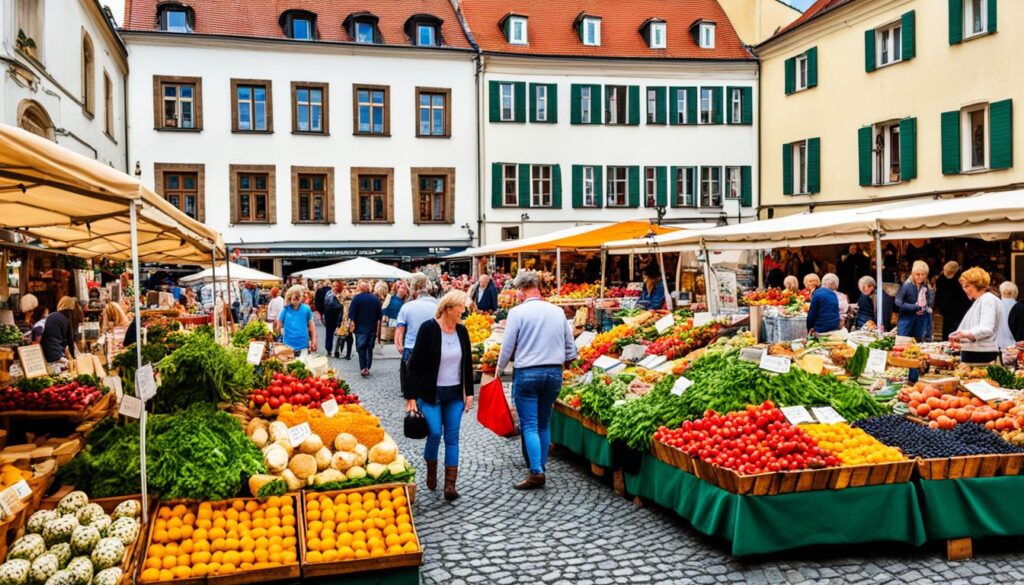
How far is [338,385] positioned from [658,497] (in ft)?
9.84

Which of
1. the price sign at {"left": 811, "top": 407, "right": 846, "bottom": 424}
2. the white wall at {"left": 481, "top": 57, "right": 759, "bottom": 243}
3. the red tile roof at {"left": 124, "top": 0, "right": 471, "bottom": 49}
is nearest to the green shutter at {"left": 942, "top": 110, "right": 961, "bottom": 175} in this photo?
the white wall at {"left": 481, "top": 57, "right": 759, "bottom": 243}

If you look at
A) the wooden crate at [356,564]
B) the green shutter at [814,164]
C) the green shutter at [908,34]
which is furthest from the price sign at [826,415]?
the green shutter at [814,164]

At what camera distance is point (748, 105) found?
92.6ft

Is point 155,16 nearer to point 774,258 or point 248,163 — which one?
point 248,163

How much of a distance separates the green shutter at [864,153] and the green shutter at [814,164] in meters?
1.86

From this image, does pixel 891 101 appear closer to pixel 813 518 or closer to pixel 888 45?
pixel 888 45

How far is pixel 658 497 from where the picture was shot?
5.71 m

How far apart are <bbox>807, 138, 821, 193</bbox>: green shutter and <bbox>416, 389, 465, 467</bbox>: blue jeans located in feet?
67.3

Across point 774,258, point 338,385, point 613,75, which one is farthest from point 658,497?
point 613,75

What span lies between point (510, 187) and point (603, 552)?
23369mm

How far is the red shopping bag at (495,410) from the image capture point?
712cm

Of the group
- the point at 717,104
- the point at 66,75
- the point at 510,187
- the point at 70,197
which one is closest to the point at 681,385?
the point at 70,197

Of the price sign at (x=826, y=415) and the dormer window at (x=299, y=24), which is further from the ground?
the dormer window at (x=299, y=24)

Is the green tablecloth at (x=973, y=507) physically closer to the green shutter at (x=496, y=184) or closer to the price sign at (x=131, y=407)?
the price sign at (x=131, y=407)
